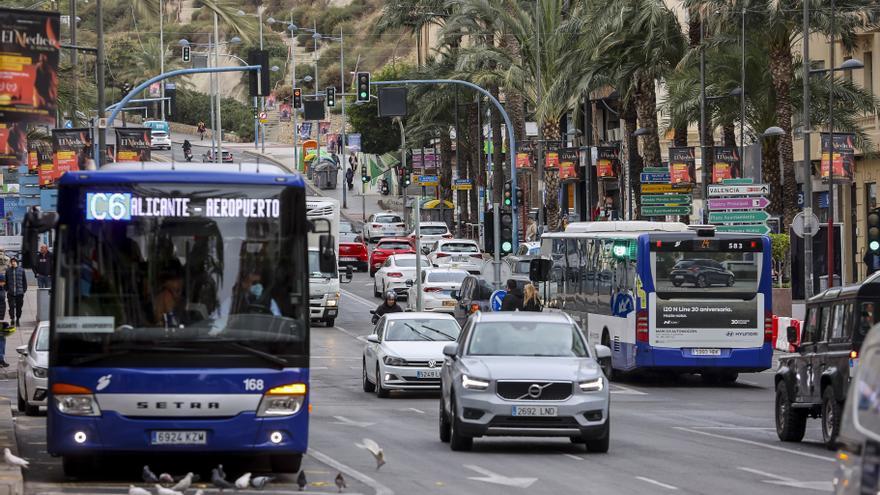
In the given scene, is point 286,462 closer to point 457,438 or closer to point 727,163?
point 457,438

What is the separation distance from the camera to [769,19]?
46031 millimetres

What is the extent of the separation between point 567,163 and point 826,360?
41.0 meters

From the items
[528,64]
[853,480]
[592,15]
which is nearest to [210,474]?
[853,480]

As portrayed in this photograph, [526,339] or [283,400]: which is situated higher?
[526,339]

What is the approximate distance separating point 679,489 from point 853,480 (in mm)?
8997

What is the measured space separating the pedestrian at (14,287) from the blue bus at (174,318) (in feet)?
96.2

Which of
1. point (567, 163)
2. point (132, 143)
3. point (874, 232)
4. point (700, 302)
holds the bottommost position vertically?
point (700, 302)

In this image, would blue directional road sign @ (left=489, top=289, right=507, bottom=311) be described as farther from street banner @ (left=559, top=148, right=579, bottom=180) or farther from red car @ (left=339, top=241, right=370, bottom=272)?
red car @ (left=339, top=241, right=370, bottom=272)

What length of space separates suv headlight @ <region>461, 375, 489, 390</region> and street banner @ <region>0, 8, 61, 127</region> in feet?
17.5

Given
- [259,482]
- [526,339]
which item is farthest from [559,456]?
[259,482]

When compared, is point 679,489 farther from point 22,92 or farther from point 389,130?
point 389,130

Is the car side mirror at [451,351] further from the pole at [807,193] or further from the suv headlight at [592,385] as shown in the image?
the pole at [807,193]

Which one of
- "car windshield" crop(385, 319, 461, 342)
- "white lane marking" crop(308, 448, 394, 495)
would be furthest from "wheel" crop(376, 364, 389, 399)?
"white lane marking" crop(308, 448, 394, 495)

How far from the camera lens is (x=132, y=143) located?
47.1 metres
